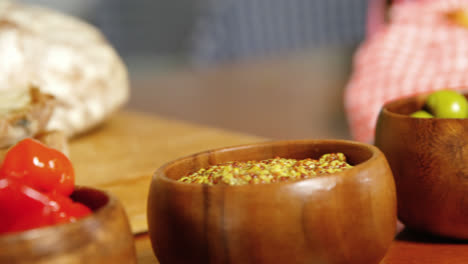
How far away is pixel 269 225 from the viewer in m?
0.43

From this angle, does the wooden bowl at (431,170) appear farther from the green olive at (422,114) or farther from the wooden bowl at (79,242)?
the wooden bowl at (79,242)

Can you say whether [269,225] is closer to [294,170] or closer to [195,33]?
[294,170]

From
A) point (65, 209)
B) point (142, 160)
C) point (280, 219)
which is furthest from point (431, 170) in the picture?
point (142, 160)

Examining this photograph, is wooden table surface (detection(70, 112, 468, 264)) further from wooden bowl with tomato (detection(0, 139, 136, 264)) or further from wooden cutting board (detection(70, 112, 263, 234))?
wooden bowl with tomato (detection(0, 139, 136, 264))

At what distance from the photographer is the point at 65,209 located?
0.39 m

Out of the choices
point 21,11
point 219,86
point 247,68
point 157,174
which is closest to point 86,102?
point 21,11

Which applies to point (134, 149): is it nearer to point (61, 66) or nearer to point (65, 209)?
point (61, 66)

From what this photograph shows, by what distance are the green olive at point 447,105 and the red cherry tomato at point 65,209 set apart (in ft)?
1.23

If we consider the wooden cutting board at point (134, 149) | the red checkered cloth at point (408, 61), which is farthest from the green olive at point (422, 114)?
the red checkered cloth at point (408, 61)

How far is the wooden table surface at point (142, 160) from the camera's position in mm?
560

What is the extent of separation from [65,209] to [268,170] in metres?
0.16

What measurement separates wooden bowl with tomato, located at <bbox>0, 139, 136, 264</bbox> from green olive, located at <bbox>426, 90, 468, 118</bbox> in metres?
0.36

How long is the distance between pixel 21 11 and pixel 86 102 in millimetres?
242

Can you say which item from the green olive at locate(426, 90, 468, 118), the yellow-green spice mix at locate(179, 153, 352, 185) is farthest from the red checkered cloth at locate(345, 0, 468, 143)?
the yellow-green spice mix at locate(179, 153, 352, 185)
